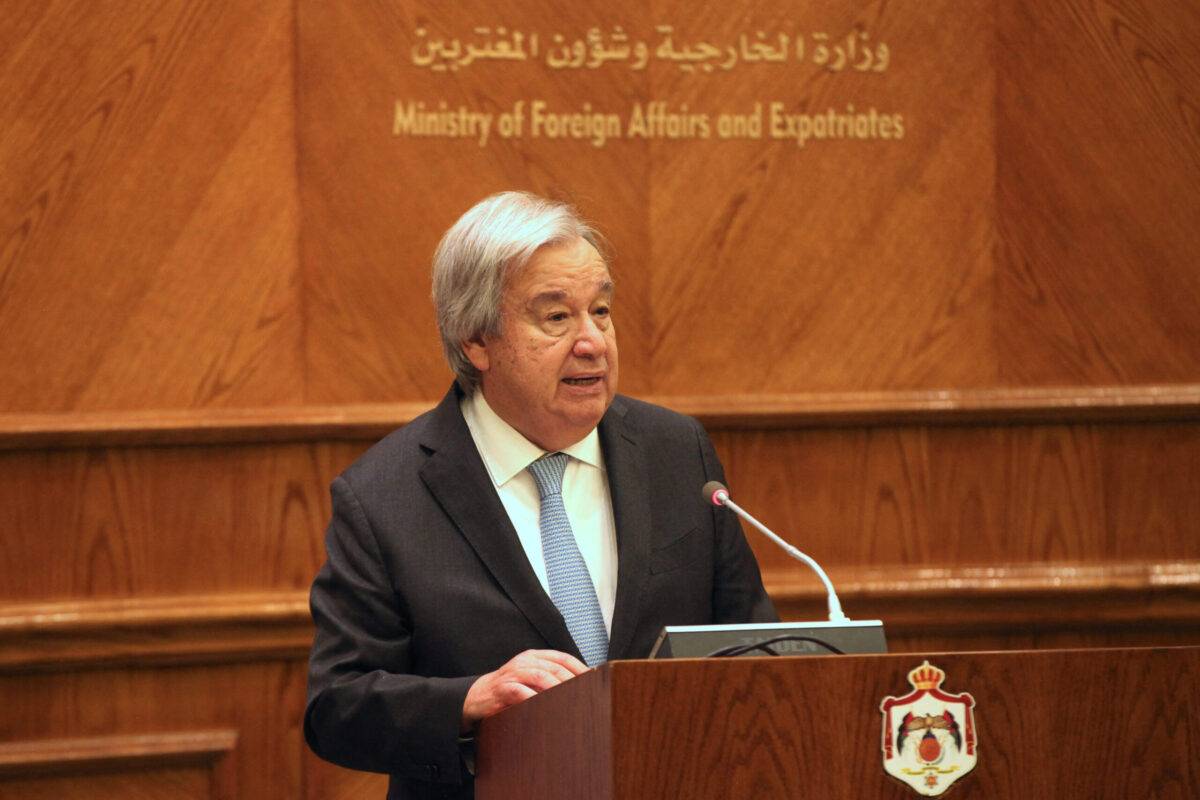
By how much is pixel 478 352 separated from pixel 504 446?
0.56 feet

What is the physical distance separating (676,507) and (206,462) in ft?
4.07

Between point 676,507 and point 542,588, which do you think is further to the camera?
point 676,507

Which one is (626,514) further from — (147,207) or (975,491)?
(147,207)

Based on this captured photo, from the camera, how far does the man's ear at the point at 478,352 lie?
108 inches

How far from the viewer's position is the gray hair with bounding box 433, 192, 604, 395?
2.69m

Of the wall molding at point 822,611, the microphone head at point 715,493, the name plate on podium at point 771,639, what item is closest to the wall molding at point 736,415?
the wall molding at point 822,611

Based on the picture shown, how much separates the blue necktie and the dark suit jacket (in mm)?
50

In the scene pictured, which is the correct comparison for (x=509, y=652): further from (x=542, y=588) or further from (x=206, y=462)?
(x=206, y=462)

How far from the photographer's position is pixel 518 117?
3.63 m

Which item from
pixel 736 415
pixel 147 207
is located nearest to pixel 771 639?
pixel 736 415

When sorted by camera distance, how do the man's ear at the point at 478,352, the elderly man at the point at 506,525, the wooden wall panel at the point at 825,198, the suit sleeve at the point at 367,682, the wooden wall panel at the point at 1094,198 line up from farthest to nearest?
1. the wooden wall panel at the point at 1094,198
2. the wooden wall panel at the point at 825,198
3. the man's ear at the point at 478,352
4. the elderly man at the point at 506,525
5. the suit sleeve at the point at 367,682

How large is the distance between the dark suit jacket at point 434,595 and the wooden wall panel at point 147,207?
93 cm

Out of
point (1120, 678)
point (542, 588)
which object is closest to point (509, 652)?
point (542, 588)

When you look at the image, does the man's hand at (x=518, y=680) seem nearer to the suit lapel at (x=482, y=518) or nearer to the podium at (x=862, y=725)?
the suit lapel at (x=482, y=518)
